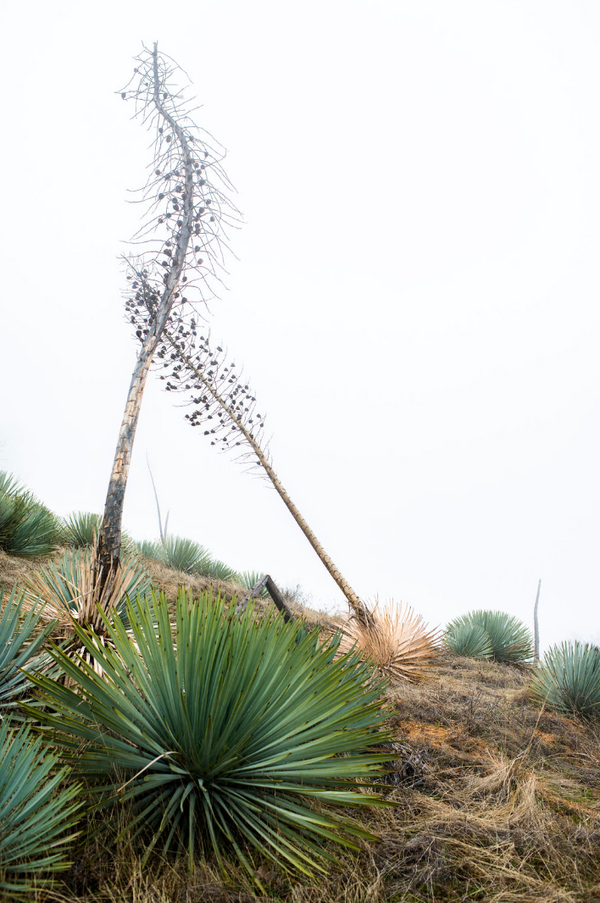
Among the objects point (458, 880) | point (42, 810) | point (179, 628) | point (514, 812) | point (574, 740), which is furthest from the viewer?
point (574, 740)

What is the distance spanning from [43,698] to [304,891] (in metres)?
1.20

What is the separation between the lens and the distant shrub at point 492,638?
338 inches

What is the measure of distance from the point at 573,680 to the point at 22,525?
275 inches

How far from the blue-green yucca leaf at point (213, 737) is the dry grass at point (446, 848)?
12 cm

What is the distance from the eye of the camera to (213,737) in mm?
1747

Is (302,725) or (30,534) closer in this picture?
(302,725)

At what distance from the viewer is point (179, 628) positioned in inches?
77.2

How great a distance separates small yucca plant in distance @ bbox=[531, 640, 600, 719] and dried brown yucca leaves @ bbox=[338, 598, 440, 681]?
50.1 inches

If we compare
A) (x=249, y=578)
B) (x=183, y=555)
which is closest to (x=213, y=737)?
(x=183, y=555)

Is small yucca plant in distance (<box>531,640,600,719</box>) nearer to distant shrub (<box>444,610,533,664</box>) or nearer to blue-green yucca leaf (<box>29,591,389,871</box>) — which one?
distant shrub (<box>444,610,533,664</box>)

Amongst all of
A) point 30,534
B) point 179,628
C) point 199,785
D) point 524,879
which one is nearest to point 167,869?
point 199,785

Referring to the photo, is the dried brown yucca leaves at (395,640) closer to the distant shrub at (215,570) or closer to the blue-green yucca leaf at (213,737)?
the blue-green yucca leaf at (213,737)

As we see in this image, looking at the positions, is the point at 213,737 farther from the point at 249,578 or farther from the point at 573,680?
the point at 249,578

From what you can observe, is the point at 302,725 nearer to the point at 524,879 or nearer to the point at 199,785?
the point at 199,785
